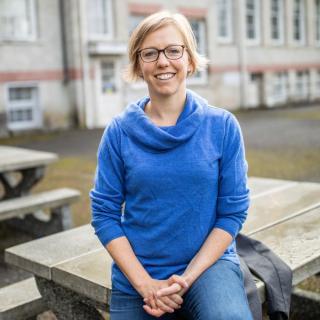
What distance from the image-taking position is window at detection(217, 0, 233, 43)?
69.2 feet

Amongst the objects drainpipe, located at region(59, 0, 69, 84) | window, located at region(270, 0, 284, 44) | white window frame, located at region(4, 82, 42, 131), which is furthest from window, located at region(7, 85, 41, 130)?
window, located at region(270, 0, 284, 44)

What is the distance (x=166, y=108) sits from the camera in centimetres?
226

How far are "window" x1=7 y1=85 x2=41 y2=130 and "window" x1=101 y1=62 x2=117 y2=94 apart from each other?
2082mm

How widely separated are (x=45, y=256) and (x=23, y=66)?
43.5 feet

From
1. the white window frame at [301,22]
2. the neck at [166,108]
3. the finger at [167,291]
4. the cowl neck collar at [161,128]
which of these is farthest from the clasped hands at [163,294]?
the white window frame at [301,22]

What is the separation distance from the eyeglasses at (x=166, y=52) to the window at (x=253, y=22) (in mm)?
20563

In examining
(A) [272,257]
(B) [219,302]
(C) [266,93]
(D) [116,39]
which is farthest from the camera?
(C) [266,93]

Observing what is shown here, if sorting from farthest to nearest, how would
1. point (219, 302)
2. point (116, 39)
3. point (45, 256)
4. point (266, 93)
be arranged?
point (266, 93)
point (116, 39)
point (45, 256)
point (219, 302)

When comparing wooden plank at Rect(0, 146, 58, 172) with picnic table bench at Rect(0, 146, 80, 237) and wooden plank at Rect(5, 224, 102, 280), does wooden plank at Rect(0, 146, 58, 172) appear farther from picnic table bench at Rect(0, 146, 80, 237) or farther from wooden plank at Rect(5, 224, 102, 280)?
wooden plank at Rect(5, 224, 102, 280)

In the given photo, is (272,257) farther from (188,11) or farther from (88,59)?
(188,11)

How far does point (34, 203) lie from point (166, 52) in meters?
3.21

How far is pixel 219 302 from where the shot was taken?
1959 mm

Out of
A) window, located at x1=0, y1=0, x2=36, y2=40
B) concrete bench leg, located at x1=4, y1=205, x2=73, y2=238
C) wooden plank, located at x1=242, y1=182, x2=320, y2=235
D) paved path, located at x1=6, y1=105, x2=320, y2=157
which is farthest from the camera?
window, located at x1=0, y1=0, x2=36, y2=40

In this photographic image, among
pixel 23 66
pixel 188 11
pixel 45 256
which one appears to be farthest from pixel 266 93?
pixel 45 256
